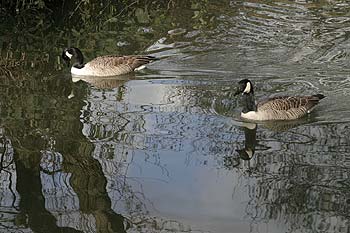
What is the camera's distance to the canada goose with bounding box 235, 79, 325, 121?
10.6 m

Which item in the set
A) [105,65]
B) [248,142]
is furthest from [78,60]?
[248,142]

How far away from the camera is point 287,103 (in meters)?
10.7

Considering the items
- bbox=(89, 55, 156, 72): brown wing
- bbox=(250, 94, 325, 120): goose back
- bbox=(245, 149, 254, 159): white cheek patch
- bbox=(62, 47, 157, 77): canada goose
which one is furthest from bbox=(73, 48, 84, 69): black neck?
bbox=(245, 149, 254, 159): white cheek patch

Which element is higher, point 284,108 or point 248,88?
point 248,88

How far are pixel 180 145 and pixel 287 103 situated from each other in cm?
199

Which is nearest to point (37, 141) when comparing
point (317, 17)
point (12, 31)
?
point (12, 31)

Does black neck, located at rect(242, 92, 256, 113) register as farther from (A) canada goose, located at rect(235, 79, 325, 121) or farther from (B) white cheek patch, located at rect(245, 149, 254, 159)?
(B) white cheek patch, located at rect(245, 149, 254, 159)

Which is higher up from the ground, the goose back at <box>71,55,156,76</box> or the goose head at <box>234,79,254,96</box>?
the goose back at <box>71,55,156,76</box>

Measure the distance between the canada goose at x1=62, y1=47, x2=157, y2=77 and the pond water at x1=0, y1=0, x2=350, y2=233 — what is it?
0.57ft

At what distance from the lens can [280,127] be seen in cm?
1051

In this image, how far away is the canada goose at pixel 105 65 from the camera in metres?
13.1

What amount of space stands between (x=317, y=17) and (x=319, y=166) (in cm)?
935

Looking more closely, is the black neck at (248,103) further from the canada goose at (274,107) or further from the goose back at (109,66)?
the goose back at (109,66)

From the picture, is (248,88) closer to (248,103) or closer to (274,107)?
(248,103)
